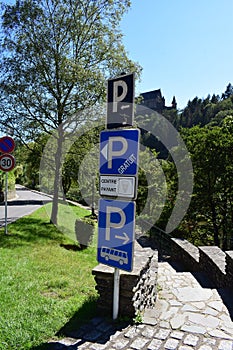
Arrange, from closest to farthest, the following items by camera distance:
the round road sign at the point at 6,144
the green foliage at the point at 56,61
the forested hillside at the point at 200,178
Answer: the round road sign at the point at 6,144 → the green foliage at the point at 56,61 → the forested hillside at the point at 200,178

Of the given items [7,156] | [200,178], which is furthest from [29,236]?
[200,178]

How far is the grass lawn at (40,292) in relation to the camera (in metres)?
2.91

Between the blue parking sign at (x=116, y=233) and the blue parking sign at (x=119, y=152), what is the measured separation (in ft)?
1.22

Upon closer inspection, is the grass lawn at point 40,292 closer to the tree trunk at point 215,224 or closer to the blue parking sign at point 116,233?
the blue parking sign at point 116,233

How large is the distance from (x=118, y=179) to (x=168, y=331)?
1702 millimetres

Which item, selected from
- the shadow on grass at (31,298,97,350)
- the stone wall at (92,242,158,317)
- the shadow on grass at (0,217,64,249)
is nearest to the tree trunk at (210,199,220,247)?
the shadow on grass at (0,217,64,249)

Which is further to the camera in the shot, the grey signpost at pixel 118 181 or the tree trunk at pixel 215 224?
the tree trunk at pixel 215 224

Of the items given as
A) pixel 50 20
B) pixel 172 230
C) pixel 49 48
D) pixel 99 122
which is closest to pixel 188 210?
pixel 172 230

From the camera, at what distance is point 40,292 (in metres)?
4.04

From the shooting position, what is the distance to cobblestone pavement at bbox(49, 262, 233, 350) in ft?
8.94

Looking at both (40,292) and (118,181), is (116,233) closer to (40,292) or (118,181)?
(118,181)

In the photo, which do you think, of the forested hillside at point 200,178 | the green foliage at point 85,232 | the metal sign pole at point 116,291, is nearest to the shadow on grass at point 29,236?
the green foliage at point 85,232

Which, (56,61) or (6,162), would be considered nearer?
(6,162)

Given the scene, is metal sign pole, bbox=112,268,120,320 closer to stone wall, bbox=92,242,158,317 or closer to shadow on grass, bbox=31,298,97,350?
stone wall, bbox=92,242,158,317
